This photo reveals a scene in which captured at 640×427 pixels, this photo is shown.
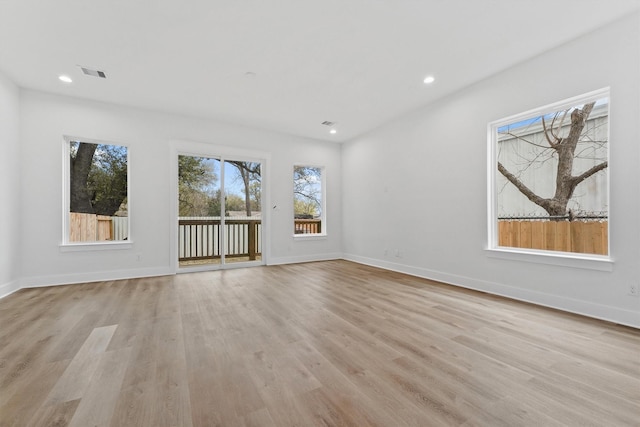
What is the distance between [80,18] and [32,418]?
3.14 m

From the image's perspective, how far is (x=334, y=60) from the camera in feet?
10.5

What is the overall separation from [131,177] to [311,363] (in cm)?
437

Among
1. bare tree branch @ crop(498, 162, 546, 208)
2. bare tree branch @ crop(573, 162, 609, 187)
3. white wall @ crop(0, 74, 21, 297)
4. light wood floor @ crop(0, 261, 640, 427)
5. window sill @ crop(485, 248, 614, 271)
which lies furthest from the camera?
white wall @ crop(0, 74, 21, 297)

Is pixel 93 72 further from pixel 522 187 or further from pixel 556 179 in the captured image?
pixel 556 179

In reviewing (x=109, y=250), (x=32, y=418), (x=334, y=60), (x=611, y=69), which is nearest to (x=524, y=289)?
(x=611, y=69)

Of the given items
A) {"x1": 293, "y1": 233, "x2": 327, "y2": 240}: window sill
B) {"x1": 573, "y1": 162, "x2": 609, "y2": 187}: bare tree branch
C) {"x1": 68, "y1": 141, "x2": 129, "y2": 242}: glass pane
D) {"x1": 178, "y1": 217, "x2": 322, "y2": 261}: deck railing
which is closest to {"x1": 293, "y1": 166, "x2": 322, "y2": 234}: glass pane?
{"x1": 293, "y1": 233, "x2": 327, "y2": 240}: window sill

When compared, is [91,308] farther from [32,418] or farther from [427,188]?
[427,188]

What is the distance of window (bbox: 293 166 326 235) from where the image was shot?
6.11 metres

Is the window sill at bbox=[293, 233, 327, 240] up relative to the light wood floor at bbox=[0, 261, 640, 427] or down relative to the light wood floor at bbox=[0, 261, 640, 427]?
up

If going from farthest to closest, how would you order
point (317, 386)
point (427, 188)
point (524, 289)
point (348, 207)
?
point (348, 207) < point (427, 188) < point (524, 289) < point (317, 386)

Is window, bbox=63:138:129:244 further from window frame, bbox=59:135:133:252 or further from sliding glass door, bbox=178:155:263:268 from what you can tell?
sliding glass door, bbox=178:155:263:268

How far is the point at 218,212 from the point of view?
524 cm

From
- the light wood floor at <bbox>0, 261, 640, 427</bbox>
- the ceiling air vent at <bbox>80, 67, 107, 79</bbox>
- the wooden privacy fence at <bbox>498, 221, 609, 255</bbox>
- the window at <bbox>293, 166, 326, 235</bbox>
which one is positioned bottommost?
the light wood floor at <bbox>0, 261, 640, 427</bbox>

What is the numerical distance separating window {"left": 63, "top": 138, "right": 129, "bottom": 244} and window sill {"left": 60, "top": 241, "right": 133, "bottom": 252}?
0.13 meters
